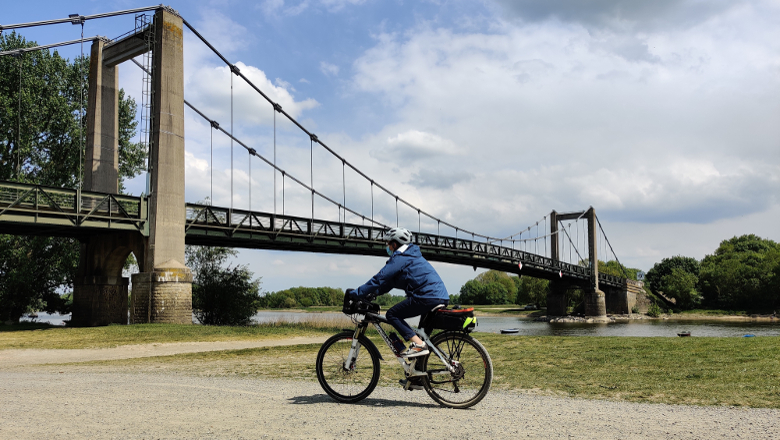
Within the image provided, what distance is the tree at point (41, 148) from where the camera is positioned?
30641mm

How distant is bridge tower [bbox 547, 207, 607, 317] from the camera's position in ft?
210

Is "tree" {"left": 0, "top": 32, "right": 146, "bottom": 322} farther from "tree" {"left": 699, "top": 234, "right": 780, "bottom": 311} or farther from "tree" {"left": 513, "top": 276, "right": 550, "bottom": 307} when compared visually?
"tree" {"left": 699, "top": 234, "right": 780, "bottom": 311}

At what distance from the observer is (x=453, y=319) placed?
5.33 meters

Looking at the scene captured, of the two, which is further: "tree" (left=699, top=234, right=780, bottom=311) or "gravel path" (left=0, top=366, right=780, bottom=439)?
"tree" (left=699, top=234, right=780, bottom=311)

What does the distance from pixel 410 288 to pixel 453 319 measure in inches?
19.5

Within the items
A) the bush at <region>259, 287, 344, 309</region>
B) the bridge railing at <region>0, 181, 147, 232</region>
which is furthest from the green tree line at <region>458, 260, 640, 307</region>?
the bridge railing at <region>0, 181, 147, 232</region>

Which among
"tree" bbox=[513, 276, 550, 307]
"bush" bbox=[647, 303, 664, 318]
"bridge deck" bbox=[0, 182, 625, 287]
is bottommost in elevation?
Answer: "bush" bbox=[647, 303, 664, 318]

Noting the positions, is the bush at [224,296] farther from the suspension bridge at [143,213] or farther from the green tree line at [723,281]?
the green tree line at [723,281]

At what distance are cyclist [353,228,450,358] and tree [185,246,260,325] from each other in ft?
91.4

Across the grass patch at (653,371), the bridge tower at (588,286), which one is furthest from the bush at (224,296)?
the bridge tower at (588,286)

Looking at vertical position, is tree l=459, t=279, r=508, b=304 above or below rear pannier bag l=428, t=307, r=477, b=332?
below

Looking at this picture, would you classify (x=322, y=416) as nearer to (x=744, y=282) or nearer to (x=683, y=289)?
(x=744, y=282)

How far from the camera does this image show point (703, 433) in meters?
4.16

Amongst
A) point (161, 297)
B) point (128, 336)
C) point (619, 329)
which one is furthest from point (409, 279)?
point (619, 329)
